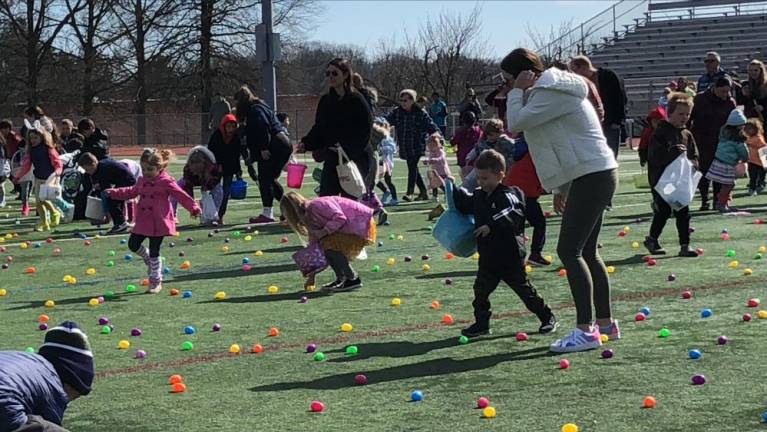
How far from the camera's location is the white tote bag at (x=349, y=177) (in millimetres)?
12727

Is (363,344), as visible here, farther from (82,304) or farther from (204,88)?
(204,88)

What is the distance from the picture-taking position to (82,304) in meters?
10.4

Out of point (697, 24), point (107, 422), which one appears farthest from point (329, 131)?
point (697, 24)

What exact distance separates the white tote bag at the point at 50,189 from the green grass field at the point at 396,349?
413 centimetres

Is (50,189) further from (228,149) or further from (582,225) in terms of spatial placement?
(582,225)

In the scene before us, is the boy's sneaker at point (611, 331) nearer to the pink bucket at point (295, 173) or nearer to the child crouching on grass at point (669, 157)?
the child crouching on grass at point (669, 157)

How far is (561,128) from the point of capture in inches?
299

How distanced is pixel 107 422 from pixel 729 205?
12796 mm

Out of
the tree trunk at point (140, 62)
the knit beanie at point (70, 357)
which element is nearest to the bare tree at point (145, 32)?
the tree trunk at point (140, 62)

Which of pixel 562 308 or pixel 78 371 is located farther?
pixel 562 308

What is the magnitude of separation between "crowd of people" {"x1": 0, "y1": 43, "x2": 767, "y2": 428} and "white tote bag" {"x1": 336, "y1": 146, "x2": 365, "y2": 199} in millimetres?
15

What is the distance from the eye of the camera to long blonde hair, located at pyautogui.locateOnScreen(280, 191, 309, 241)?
34.6 ft

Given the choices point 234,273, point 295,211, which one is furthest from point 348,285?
point 234,273

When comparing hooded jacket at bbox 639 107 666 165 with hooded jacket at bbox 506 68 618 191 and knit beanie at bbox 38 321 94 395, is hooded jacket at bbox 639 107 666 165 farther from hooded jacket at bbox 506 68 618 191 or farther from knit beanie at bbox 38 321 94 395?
knit beanie at bbox 38 321 94 395
